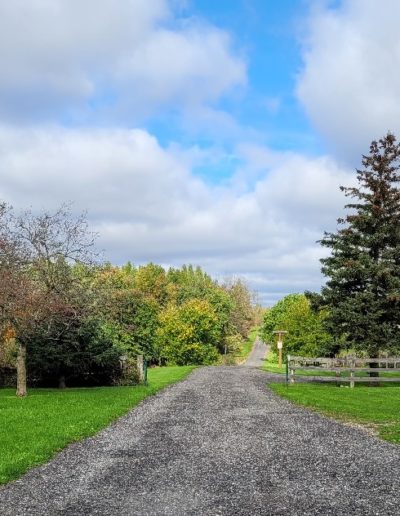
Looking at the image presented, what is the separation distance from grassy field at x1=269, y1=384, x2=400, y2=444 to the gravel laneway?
3.87 feet


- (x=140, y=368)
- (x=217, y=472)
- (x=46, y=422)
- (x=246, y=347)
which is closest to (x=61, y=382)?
(x=140, y=368)

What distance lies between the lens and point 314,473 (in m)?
9.46

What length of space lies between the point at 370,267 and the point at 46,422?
21.4m

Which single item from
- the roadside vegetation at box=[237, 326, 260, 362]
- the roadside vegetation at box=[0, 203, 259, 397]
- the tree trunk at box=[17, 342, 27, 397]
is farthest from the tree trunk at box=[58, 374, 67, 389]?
the roadside vegetation at box=[237, 326, 260, 362]

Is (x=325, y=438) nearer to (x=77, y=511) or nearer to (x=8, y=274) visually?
(x=77, y=511)

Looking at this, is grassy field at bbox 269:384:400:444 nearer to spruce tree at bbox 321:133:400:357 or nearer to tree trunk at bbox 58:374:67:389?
spruce tree at bbox 321:133:400:357

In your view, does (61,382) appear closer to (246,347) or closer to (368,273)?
(368,273)

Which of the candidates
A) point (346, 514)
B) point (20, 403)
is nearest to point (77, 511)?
point (346, 514)

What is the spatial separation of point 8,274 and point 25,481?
1420 centimetres

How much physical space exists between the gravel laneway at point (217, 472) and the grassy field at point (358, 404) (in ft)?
3.87

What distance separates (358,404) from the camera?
66.4ft

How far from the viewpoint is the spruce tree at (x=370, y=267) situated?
29781 mm

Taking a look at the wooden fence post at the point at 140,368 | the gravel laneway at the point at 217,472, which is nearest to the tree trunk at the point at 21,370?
the wooden fence post at the point at 140,368

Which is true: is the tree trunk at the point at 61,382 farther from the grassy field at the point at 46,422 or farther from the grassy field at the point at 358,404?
the grassy field at the point at 358,404
